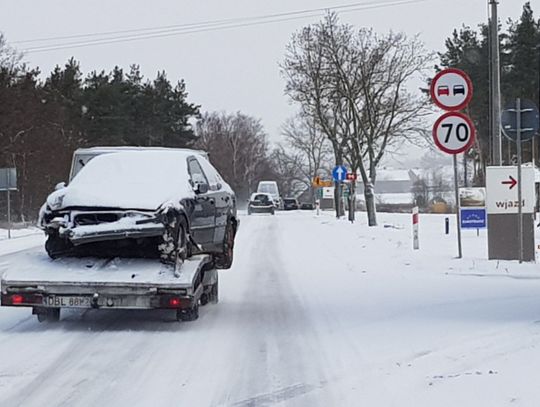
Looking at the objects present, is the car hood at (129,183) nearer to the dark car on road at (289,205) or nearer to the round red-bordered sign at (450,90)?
the round red-bordered sign at (450,90)

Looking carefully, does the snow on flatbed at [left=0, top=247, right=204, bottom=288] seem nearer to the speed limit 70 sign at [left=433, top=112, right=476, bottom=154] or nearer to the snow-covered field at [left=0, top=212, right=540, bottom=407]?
the snow-covered field at [left=0, top=212, right=540, bottom=407]

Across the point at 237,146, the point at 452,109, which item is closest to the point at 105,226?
the point at 452,109

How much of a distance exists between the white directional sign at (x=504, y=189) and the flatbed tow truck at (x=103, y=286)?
25.0 feet

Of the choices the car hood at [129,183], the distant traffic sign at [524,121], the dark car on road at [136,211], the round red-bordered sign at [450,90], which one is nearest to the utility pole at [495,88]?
the distant traffic sign at [524,121]

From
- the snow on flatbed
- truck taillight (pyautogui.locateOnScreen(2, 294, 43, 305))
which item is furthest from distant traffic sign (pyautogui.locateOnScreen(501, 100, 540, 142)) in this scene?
truck taillight (pyautogui.locateOnScreen(2, 294, 43, 305))

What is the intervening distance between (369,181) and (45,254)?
28522 mm

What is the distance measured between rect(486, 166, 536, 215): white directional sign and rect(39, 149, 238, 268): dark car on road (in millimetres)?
6068

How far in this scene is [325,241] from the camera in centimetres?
2570

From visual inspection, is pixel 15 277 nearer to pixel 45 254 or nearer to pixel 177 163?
pixel 45 254

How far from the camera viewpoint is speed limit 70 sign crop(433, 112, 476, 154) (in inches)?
578

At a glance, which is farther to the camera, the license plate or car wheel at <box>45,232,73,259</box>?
car wheel at <box>45,232,73,259</box>

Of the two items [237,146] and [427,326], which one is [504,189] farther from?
[237,146]

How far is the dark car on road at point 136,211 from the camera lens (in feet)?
30.9

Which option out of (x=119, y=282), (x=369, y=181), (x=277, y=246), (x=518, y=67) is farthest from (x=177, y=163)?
(x=518, y=67)
